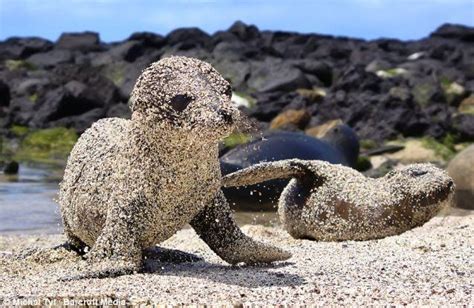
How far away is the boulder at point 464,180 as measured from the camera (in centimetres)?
1030

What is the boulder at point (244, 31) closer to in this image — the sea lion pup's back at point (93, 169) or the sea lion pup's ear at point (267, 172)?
the sea lion pup's ear at point (267, 172)

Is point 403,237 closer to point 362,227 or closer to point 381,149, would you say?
point 362,227

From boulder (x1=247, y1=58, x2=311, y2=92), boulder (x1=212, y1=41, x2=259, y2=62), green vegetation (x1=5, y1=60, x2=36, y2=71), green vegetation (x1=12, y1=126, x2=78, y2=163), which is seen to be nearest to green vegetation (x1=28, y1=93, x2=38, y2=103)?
green vegetation (x1=12, y1=126, x2=78, y2=163)

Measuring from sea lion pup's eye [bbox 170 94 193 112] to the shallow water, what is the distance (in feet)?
9.62

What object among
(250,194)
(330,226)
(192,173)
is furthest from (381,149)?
(192,173)

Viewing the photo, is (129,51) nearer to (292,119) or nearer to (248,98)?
(248,98)

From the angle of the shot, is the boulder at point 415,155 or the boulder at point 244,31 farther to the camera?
the boulder at point 244,31

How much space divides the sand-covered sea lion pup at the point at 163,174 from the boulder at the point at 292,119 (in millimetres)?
15367

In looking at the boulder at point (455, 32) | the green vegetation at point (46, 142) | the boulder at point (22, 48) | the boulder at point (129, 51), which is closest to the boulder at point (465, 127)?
the green vegetation at point (46, 142)

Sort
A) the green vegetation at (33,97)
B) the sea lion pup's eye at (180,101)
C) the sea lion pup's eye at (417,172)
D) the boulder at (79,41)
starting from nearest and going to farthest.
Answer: the sea lion pup's eye at (180,101) → the sea lion pup's eye at (417,172) → the green vegetation at (33,97) → the boulder at (79,41)

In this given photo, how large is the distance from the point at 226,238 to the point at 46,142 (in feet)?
58.9

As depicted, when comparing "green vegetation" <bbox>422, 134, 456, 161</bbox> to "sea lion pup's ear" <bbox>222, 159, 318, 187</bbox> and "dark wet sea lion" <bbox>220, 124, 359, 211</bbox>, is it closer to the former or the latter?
"dark wet sea lion" <bbox>220, 124, 359, 211</bbox>

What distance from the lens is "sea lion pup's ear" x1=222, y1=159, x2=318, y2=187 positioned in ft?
20.7

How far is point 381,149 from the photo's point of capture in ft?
59.9
